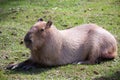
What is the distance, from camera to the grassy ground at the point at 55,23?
23.3 feet

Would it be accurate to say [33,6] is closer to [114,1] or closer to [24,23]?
[24,23]

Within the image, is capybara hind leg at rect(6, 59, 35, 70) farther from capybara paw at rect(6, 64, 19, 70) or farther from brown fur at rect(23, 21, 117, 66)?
brown fur at rect(23, 21, 117, 66)

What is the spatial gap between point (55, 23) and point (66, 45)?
321cm

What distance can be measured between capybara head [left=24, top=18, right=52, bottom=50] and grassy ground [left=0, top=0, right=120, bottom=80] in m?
0.56

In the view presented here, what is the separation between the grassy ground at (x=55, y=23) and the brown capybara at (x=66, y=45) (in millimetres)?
193

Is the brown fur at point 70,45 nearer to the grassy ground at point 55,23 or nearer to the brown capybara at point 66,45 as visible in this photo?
the brown capybara at point 66,45

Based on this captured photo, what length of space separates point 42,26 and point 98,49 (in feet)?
4.23

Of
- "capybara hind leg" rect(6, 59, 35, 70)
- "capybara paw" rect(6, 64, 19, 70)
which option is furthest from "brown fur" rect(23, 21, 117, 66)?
"capybara paw" rect(6, 64, 19, 70)

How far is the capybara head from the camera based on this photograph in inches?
275

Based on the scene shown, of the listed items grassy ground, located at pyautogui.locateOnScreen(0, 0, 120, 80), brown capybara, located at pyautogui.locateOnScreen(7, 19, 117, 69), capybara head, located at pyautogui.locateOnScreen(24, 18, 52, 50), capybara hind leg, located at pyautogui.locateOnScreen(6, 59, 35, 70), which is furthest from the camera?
capybara hind leg, located at pyautogui.locateOnScreen(6, 59, 35, 70)

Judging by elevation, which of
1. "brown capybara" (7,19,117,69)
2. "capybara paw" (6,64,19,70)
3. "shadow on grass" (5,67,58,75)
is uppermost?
"brown capybara" (7,19,117,69)

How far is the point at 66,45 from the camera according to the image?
7.51 metres

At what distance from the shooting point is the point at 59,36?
743 centimetres

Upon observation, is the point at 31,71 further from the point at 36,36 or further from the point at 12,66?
the point at 36,36
